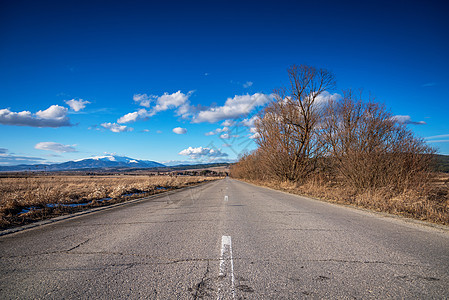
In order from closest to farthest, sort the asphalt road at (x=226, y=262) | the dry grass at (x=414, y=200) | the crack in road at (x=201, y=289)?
the crack in road at (x=201, y=289) → the asphalt road at (x=226, y=262) → the dry grass at (x=414, y=200)

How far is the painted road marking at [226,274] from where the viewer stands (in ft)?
7.99

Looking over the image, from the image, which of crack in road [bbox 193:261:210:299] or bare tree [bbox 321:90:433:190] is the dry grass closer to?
bare tree [bbox 321:90:433:190]

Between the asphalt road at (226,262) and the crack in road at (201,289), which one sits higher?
the crack in road at (201,289)

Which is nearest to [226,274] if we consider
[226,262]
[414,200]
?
[226,262]

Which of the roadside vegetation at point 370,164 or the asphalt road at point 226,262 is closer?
the asphalt road at point 226,262

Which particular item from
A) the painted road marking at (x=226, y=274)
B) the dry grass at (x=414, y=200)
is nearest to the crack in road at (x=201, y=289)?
the painted road marking at (x=226, y=274)

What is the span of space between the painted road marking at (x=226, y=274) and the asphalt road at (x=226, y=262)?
0.01 metres

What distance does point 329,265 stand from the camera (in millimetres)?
3193

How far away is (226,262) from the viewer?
327 cm

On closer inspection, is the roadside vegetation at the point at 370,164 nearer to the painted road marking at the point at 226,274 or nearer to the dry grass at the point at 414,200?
the dry grass at the point at 414,200

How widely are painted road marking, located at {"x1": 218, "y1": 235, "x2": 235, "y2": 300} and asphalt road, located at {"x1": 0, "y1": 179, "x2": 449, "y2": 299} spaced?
0.01 metres

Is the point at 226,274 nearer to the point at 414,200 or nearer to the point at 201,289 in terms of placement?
the point at 201,289

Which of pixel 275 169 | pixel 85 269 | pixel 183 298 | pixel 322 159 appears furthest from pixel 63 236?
pixel 275 169

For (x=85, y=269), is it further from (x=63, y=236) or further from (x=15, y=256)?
(x=63, y=236)
